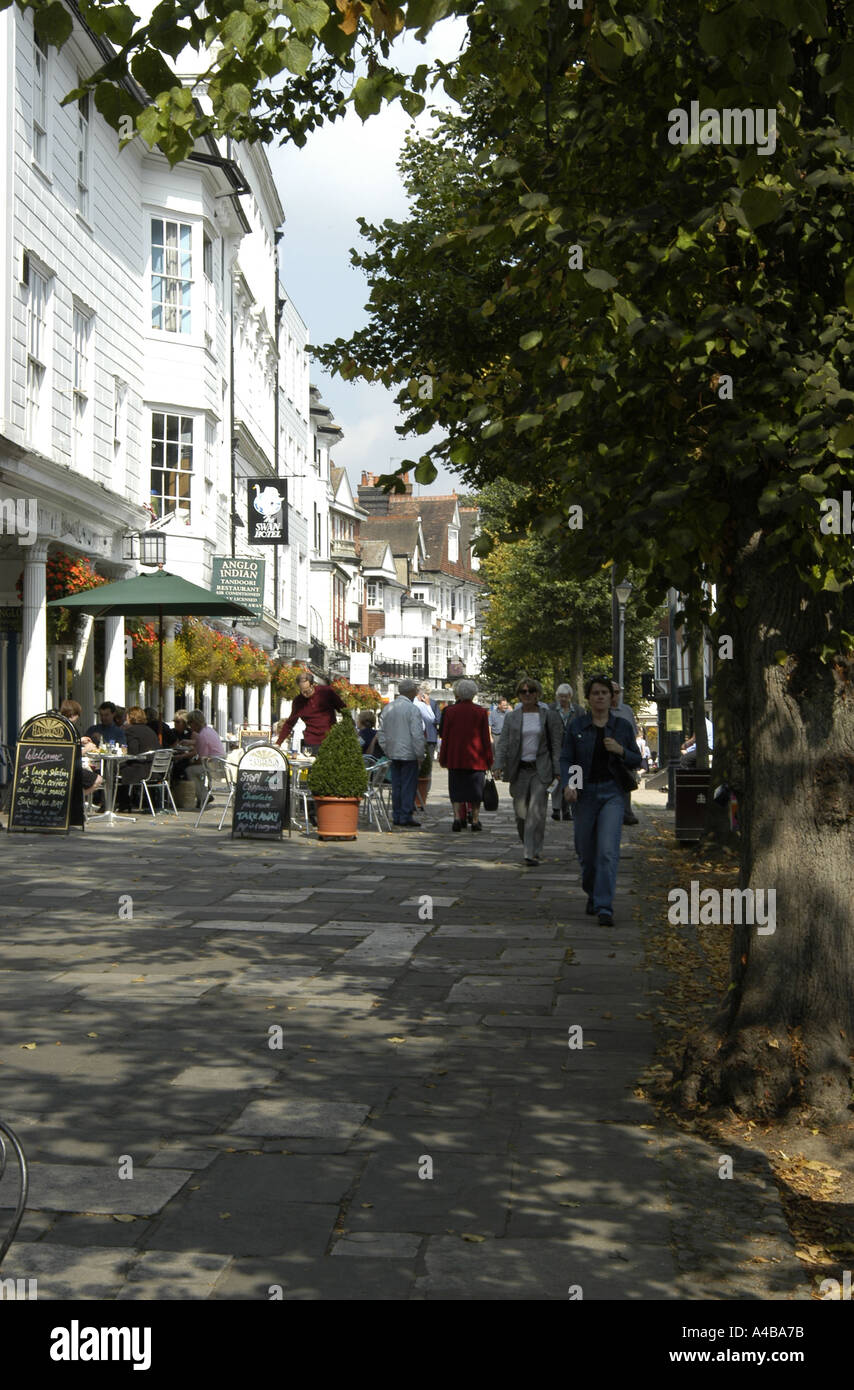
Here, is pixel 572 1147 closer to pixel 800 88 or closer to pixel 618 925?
pixel 800 88

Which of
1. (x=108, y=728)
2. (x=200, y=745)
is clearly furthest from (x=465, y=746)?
(x=200, y=745)

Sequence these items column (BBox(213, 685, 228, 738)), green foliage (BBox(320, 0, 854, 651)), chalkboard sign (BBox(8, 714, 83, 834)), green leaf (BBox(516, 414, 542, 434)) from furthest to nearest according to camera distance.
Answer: column (BBox(213, 685, 228, 738)) < chalkboard sign (BBox(8, 714, 83, 834)) < green leaf (BBox(516, 414, 542, 434)) < green foliage (BBox(320, 0, 854, 651))

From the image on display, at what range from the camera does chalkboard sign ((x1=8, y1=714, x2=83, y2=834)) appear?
1700 centimetres

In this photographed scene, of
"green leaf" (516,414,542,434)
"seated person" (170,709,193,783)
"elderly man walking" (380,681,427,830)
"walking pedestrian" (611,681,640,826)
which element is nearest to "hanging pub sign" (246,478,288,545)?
"seated person" (170,709,193,783)

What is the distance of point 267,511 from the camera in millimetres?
36125

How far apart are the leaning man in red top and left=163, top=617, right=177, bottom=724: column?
27.5ft

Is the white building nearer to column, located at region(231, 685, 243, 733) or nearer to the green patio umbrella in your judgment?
column, located at region(231, 685, 243, 733)

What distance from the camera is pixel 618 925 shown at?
1103 cm

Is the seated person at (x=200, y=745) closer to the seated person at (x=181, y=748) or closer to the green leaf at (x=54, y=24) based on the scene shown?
the seated person at (x=181, y=748)

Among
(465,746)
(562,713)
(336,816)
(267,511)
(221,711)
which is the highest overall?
(267,511)

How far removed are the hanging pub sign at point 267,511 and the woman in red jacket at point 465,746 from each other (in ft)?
58.8

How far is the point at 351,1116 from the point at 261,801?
11.4 m

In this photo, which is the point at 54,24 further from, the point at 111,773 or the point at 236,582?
the point at 236,582

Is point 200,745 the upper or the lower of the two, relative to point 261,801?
upper
